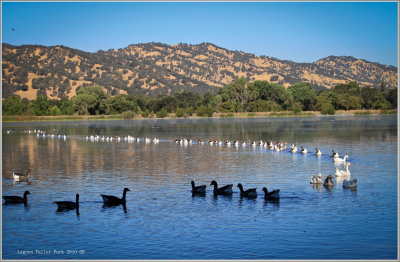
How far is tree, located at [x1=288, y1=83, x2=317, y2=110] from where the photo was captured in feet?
477

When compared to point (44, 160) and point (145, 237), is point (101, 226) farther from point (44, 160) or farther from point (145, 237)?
point (44, 160)

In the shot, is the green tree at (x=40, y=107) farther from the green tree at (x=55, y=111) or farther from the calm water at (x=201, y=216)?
the calm water at (x=201, y=216)

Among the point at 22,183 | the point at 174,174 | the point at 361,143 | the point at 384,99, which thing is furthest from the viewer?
the point at 384,99

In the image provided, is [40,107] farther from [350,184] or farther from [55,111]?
[350,184]

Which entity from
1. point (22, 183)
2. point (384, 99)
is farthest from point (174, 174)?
point (384, 99)

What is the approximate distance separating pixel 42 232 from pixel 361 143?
36604 millimetres

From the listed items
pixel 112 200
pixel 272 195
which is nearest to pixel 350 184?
pixel 272 195

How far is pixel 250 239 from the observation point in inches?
595

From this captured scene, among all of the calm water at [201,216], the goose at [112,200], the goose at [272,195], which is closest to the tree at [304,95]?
the calm water at [201,216]

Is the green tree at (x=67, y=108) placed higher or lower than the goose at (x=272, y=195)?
higher

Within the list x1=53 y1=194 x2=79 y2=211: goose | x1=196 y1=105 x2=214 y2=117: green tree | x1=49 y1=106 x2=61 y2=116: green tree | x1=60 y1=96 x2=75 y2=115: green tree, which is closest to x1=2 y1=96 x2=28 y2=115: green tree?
x1=49 y1=106 x2=61 y2=116: green tree

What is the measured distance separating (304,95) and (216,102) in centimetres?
2600

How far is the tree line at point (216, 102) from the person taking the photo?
133250mm

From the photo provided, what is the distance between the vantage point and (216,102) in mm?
144500
